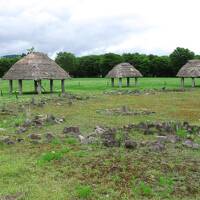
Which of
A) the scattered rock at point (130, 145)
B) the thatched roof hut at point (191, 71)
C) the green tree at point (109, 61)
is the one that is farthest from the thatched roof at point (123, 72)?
the scattered rock at point (130, 145)

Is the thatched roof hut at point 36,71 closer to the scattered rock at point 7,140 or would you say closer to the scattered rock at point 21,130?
the scattered rock at point 21,130

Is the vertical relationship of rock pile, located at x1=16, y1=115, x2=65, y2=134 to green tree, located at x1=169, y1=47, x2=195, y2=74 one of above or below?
below

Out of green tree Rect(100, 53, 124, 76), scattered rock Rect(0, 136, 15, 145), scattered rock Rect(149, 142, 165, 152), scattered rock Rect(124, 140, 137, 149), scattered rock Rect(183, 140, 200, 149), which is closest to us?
scattered rock Rect(149, 142, 165, 152)

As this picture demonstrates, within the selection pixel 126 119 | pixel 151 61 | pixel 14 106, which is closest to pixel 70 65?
pixel 151 61

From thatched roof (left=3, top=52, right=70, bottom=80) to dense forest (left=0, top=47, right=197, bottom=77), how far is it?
4074 cm

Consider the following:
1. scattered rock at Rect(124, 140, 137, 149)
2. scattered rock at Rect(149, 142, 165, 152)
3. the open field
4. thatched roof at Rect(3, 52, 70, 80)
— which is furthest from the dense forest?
scattered rock at Rect(124, 140, 137, 149)

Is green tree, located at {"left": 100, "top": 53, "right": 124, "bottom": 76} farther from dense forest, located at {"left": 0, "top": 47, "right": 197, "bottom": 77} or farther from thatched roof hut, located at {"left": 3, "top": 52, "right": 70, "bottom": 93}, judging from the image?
thatched roof hut, located at {"left": 3, "top": 52, "right": 70, "bottom": 93}

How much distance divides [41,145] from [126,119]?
8448 mm

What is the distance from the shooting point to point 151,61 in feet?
294

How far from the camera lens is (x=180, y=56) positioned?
80875mm

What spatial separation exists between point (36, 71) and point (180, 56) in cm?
4636

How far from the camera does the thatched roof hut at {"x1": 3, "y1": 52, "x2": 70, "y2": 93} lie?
40.2 metres

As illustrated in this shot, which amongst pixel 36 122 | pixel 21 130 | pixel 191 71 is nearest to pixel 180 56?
pixel 191 71

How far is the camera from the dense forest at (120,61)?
268ft
